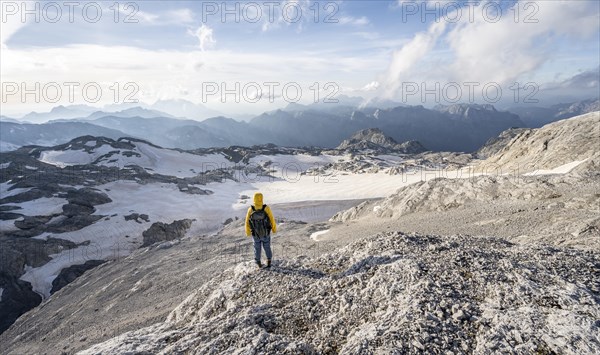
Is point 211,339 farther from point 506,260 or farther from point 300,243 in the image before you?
point 300,243

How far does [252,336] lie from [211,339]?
1.06 metres

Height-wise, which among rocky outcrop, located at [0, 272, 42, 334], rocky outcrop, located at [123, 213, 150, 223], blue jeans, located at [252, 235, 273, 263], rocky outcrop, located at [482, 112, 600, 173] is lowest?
rocky outcrop, located at [0, 272, 42, 334]

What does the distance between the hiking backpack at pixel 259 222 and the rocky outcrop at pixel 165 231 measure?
38572 mm

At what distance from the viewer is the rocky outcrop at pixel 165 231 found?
46.4 metres

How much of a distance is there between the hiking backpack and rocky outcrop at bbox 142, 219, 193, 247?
3857 centimetres

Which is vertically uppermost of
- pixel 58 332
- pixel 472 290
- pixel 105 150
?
pixel 105 150

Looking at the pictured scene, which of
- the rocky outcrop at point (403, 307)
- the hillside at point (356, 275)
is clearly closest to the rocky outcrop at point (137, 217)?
the hillside at point (356, 275)

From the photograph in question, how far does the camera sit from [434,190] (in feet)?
93.8

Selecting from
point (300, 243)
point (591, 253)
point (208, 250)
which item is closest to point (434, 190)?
point (300, 243)

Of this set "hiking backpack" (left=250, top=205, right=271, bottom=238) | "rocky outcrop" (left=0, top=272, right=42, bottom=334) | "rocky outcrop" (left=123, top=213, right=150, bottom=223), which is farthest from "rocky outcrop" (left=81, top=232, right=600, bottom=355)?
"rocky outcrop" (left=123, top=213, right=150, bottom=223)

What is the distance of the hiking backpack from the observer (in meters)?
11.9

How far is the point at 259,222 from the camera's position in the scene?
11.9 meters

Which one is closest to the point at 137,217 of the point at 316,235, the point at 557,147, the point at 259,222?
the point at 316,235

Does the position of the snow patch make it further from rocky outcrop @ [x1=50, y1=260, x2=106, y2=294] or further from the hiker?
rocky outcrop @ [x1=50, y1=260, x2=106, y2=294]
